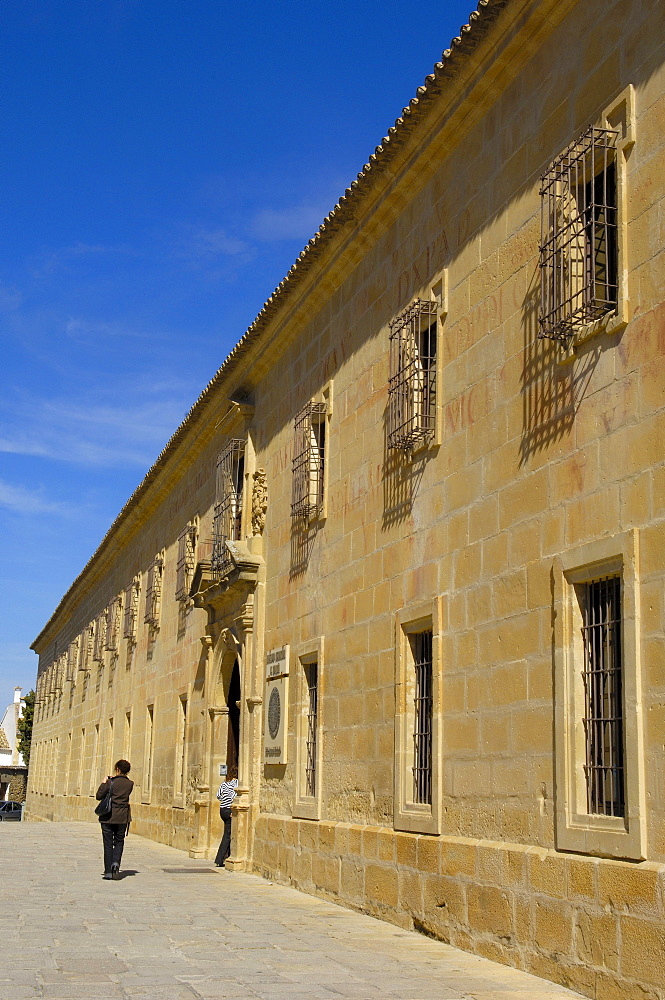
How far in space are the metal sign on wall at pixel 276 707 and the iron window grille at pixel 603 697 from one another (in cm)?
642

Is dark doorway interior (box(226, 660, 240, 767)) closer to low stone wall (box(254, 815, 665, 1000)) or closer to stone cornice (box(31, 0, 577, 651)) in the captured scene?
stone cornice (box(31, 0, 577, 651))

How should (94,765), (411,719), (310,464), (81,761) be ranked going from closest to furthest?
(411,719)
(310,464)
(94,765)
(81,761)

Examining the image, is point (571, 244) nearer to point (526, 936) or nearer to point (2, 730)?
point (526, 936)

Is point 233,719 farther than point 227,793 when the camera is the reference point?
Yes

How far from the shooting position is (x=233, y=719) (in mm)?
16922

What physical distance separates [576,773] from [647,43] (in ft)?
14.6

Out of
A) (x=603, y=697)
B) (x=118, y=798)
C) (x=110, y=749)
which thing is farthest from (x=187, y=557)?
(x=603, y=697)

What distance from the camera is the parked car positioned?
5061 cm

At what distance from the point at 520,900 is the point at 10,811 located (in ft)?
159

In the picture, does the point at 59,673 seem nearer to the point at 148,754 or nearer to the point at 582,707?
the point at 148,754

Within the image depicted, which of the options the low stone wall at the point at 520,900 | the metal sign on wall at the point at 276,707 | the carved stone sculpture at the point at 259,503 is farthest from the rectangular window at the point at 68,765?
the low stone wall at the point at 520,900

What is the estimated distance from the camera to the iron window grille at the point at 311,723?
12.4 meters

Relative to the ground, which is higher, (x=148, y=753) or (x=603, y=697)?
(x=603, y=697)

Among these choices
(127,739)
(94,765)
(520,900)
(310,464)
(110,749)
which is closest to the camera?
(520,900)
